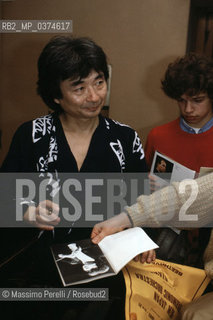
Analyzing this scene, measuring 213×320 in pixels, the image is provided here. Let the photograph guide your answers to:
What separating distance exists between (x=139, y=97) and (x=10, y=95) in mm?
1177

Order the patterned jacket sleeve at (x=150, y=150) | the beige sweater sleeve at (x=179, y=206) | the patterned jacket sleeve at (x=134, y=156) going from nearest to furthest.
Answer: the beige sweater sleeve at (x=179, y=206)
the patterned jacket sleeve at (x=134, y=156)
the patterned jacket sleeve at (x=150, y=150)

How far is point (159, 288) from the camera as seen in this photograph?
804mm

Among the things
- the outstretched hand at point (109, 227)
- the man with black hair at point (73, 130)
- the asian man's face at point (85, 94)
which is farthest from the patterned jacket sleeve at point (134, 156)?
the outstretched hand at point (109, 227)

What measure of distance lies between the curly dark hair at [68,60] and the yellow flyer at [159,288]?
72cm

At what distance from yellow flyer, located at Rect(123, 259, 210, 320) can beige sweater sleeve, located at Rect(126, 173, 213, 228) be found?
0.54 ft

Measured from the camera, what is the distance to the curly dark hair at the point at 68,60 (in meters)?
1.13

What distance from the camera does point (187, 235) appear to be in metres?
1.19

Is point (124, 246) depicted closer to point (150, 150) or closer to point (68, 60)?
point (68, 60)

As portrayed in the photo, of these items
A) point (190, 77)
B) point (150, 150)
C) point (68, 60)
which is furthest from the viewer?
point (150, 150)

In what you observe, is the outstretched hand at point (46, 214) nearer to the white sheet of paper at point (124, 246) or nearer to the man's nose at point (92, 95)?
the white sheet of paper at point (124, 246)

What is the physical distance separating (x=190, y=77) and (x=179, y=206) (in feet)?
2.58

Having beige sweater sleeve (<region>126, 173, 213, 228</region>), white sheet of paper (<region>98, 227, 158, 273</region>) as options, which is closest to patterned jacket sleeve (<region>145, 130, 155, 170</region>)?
beige sweater sleeve (<region>126, 173, 213, 228</region>)

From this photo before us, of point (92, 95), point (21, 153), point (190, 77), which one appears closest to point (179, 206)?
point (92, 95)

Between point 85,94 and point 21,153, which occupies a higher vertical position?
point 85,94
